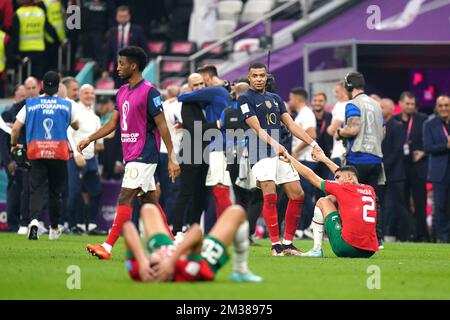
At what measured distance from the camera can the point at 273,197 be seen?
608 inches

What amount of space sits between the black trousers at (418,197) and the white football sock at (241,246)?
1181 centimetres

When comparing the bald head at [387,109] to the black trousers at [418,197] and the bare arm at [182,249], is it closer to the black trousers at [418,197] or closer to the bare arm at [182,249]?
the black trousers at [418,197]

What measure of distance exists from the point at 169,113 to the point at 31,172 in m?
3.47

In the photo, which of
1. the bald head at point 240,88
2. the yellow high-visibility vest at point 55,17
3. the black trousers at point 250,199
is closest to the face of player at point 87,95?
the bald head at point 240,88

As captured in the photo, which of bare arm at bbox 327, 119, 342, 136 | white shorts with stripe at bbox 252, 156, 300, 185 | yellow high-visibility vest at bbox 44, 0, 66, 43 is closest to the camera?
white shorts with stripe at bbox 252, 156, 300, 185

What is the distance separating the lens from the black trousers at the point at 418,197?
22.2 metres

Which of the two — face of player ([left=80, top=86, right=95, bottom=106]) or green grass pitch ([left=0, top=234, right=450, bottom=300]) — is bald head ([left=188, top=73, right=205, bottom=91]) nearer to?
green grass pitch ([left=0, top=234, right=450, bottom=300])

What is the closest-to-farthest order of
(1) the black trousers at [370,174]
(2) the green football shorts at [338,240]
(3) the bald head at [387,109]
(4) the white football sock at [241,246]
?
1. (4) the white football sock at [241,246]
2. (2) the green football shorts at [338,240]
3. (1) the black trousers at [370,174]
4. (3) the bald head at [387,109]

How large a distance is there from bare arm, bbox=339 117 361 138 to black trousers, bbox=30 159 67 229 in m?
4.26

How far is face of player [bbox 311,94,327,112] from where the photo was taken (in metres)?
21.9

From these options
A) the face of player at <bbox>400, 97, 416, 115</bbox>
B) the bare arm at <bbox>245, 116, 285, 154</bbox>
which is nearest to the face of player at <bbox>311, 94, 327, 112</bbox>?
the face of player at <bbox>400, 97, 416, 115</bbox>

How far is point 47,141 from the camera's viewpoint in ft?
61.1
